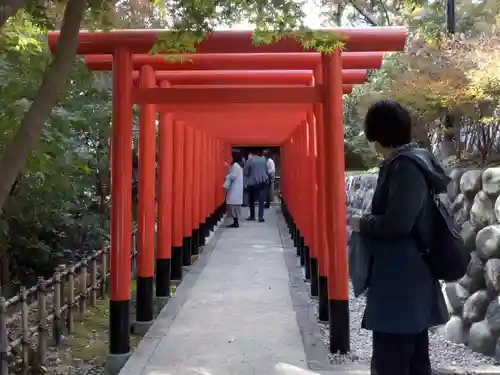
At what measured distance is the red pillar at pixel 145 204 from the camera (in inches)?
208

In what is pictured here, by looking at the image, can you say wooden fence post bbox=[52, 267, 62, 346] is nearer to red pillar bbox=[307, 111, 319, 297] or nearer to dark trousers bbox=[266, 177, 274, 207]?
red pillar bbox=[307, 111, 319, 297]

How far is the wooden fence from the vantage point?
13.8 ft

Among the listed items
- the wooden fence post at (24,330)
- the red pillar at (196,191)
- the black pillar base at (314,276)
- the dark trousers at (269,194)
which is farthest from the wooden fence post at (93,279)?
the dark trousers at (269,194)

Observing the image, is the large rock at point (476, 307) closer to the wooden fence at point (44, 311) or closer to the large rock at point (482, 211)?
the large rock at point (482, 211)

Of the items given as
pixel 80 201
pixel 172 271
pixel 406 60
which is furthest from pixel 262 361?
pixel 80 201

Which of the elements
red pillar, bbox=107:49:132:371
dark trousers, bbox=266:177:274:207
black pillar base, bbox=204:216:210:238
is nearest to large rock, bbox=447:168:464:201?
red pillar, bbox=107:49:132:371

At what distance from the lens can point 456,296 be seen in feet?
18.0

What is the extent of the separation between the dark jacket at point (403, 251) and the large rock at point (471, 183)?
2958 millimetres

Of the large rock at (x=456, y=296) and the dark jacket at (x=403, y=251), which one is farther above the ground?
the dark jacket at (x=403, y=251)

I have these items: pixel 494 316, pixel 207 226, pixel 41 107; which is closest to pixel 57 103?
pixel 41 107

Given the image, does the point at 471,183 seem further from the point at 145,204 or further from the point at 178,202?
the point at 178,202

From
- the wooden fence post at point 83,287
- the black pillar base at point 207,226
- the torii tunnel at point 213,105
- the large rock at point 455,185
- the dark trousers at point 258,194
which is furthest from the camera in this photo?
the dark trousers at point 258,194

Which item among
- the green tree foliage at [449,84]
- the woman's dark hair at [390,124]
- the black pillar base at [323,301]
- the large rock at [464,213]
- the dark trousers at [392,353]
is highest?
the green tree foliage at [449,84]

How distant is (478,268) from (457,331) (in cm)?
65
